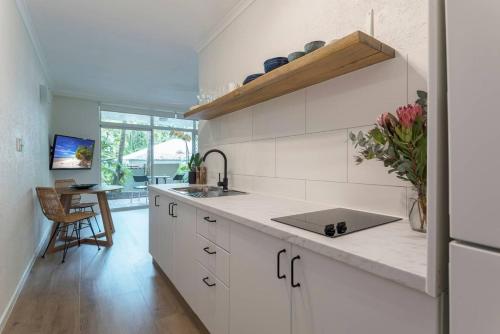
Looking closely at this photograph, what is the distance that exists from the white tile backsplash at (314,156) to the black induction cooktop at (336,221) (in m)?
0.25

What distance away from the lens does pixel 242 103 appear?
2.11 m

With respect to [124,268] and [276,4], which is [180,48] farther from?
[124,268]

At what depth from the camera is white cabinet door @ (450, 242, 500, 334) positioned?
Result: 44 cm

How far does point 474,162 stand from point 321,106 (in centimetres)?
113

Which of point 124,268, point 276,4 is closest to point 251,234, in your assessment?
point 276,4

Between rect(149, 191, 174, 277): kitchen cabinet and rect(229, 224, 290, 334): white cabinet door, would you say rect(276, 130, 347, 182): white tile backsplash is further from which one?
rect(149, 191, 174, 277): kitchen cabinet

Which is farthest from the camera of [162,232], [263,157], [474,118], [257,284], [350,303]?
[162,232]

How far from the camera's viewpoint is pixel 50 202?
3045 millimetres

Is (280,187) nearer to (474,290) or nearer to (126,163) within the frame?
(474,290)

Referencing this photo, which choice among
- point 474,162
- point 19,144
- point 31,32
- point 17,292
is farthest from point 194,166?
point 474,162

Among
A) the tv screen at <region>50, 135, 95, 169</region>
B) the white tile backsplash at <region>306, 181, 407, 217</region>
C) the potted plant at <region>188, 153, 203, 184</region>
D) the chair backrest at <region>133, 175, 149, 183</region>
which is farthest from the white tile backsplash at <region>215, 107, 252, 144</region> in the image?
the chair backrest at <region>133, 175, 149, 183</region>

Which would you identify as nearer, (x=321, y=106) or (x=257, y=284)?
(x=257, y=284)

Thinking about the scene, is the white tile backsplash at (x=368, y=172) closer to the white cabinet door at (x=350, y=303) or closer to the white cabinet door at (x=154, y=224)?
the white cabinet door at (x=350, y=303)

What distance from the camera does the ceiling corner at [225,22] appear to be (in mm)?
2279
